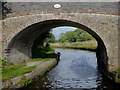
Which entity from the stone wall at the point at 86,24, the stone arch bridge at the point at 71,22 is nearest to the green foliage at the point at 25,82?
the stone arch bridge at the point at 71,22

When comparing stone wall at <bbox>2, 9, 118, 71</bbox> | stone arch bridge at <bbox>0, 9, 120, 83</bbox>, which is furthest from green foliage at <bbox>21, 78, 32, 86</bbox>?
stone wall at <bbox>2, 9, 118, 71</bbox>

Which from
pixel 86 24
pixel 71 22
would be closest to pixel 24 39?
pixel 71 22

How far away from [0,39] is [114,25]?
29.7 ft

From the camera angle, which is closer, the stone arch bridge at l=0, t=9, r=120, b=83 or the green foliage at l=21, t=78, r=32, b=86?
the green foliage at l=21, t=78, r=32, b=86

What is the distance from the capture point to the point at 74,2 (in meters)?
9.47

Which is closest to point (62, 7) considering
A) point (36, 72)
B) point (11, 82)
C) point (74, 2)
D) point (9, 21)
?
point (74, 2)

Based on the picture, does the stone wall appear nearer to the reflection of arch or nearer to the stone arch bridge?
the stone arch bridge

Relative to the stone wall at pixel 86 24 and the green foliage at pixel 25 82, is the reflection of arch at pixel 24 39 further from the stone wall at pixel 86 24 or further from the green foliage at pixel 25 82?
the green foliage at pixel 25 82

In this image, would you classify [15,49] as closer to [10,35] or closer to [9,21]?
[10,35]

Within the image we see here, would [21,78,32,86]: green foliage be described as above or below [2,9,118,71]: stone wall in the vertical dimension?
below

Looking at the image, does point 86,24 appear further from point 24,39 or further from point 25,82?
point 24,39

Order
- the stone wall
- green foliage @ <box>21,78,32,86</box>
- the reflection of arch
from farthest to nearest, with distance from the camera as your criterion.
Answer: the reflection of arch → the stone wall → green foliage @ <box>21,78,32,86</box>

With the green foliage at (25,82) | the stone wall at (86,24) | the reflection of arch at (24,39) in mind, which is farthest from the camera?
the reflection of arch at (24,39)

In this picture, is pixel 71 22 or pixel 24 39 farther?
pixel 24 39
